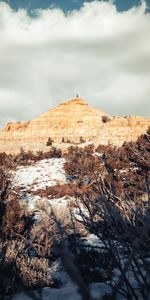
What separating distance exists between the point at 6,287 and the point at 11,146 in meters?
23.9

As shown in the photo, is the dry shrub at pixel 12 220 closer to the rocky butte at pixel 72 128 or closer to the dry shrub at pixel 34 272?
the dry shrub at pixel 34 272

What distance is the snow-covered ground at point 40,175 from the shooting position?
57.8 ft

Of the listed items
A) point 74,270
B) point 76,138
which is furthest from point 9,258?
point 76,138

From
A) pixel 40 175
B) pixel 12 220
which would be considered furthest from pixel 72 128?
pixel 12 220

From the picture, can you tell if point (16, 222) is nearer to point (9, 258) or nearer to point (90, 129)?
point (9, 258)

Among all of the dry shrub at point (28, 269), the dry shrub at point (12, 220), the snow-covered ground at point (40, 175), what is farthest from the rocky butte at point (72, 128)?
the dry shrub at point (28, 269)

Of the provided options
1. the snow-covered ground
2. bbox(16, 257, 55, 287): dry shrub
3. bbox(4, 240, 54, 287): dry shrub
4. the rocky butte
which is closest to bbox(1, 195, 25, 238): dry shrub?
bbox(4, 240, 54, 287): dry shrub

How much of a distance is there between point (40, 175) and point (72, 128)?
14.1 meters

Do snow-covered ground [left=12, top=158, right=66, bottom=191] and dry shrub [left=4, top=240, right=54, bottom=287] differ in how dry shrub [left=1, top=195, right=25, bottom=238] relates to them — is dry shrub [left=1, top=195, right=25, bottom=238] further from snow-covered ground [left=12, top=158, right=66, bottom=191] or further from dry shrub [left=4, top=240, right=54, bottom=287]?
snow-covered ground [left=12, top=158, right=66, bottom=191]

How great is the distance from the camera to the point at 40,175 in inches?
755

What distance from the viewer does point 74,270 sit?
516 millimetres

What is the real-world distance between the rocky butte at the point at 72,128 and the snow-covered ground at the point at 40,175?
672 cm

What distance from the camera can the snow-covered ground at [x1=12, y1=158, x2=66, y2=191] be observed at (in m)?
17.6

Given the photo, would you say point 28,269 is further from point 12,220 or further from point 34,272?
point 12,220
